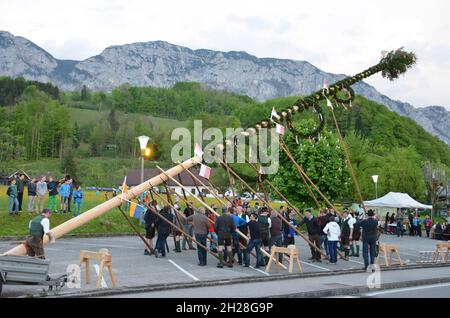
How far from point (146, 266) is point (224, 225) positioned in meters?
2.56

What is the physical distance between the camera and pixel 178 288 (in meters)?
13.4

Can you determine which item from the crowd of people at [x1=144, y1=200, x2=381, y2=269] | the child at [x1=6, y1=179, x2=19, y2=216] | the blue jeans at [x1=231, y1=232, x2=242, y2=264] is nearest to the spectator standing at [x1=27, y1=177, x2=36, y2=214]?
the child at [x1=6, y1=179, x2=19, y2=216]

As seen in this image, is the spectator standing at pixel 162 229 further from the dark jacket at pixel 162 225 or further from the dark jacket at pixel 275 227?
the dark jacket at pixel 275 227

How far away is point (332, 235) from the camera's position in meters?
19.0

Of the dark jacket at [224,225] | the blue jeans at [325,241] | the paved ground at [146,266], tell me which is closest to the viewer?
the paved ground at [146,266]

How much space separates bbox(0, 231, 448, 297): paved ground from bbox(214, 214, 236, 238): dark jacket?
1.07 meters

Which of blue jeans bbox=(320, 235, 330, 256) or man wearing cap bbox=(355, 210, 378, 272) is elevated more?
man wearing cap bbox=(355, 210, 378, 272)

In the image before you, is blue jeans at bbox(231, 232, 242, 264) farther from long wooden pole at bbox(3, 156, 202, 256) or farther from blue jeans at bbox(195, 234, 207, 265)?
long wooden pole at bbox(3, 156, 202, 256)

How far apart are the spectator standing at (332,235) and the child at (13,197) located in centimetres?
1324

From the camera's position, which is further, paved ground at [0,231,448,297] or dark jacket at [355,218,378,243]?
dark jacket at [355,218,378,243]

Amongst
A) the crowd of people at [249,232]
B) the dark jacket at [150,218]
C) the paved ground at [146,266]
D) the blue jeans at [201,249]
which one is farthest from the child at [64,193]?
the blue jeans at [201,249]

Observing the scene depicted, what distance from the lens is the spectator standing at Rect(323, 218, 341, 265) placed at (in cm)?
1891

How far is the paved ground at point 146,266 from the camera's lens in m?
14.2
